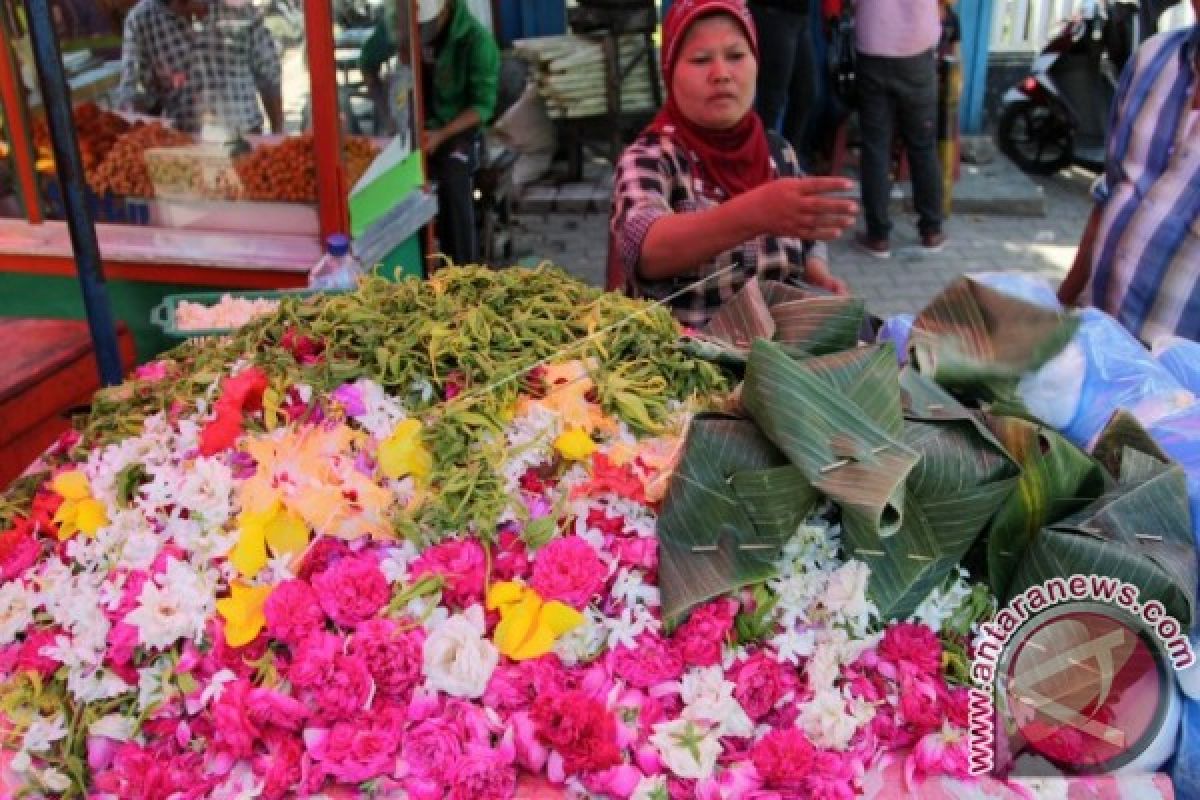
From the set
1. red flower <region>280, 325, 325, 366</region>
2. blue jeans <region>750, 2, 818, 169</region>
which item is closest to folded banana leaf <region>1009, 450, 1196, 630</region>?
red flower <region>280, 325, 325, 366</region>

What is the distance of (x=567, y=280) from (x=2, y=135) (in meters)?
2.86

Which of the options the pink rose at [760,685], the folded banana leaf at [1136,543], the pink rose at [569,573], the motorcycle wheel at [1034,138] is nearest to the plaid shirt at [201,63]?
the pink rose at [569,573]

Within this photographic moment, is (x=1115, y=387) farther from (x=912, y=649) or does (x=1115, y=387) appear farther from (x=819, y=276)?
(x=819, y=276)

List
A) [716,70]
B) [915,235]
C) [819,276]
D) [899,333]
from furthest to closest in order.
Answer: [915,235], [819,276], [716,70], [899,333]

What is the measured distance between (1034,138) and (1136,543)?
23.4 ft

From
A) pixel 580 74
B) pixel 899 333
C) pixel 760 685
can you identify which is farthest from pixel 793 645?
pixel 580 74

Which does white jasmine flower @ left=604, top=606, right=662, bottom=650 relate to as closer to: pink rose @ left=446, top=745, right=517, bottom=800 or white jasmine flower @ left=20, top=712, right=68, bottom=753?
pink rose @ left=446, top=745, right=517, bottom=800

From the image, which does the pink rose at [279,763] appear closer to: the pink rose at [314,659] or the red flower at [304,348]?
the pink rose at [314,659]

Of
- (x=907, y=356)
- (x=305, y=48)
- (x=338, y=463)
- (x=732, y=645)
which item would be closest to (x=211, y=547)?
(x=338, y=463)

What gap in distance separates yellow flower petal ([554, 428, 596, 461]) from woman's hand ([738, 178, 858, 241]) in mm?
707

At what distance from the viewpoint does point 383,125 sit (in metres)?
3.81

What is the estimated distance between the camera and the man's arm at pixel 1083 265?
269 centimetres

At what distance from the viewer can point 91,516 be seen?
1.56 meters

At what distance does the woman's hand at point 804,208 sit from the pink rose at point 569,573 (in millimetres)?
862
